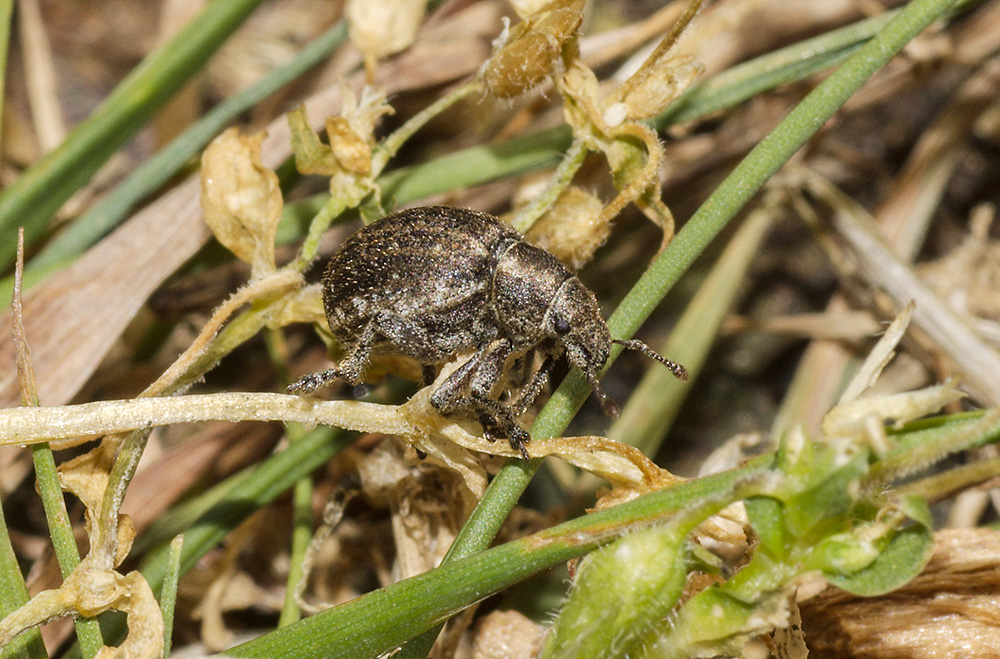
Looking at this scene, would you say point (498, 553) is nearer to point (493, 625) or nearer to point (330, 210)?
point (493, 625)

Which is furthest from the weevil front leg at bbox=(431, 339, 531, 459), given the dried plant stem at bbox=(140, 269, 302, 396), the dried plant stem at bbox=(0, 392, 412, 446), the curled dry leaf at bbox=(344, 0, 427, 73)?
the curled dry leaf at bbox=(344, 0, 427, 73)

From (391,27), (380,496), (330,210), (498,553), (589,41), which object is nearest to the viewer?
(498,553)

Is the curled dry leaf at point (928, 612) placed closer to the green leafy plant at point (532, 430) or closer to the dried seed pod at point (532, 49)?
the green leafy plant at point (532, 430)

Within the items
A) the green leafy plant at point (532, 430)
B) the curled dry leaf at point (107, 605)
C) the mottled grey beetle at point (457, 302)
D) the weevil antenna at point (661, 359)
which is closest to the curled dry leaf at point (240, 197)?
the green leafy plant at point (532, 430)

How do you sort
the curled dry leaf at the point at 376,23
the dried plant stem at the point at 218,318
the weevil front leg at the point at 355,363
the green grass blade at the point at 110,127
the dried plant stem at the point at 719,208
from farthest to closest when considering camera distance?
the curled dry leaf at the point at 376,23, the green grass blade at the point at 110,127, the weevil front leg at the point at 355,363, the dried plant stem at the point at 218,318, the dried plant stem at the point at 719,208

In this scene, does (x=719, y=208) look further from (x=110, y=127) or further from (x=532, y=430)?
(x=110, y=127)

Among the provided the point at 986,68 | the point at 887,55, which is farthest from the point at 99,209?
the point at 986,68

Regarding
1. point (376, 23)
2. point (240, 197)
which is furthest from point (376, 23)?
point (240, 197)

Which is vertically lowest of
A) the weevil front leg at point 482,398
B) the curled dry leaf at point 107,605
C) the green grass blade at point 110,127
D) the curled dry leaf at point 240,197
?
the curled dry leaf at point 107,605
